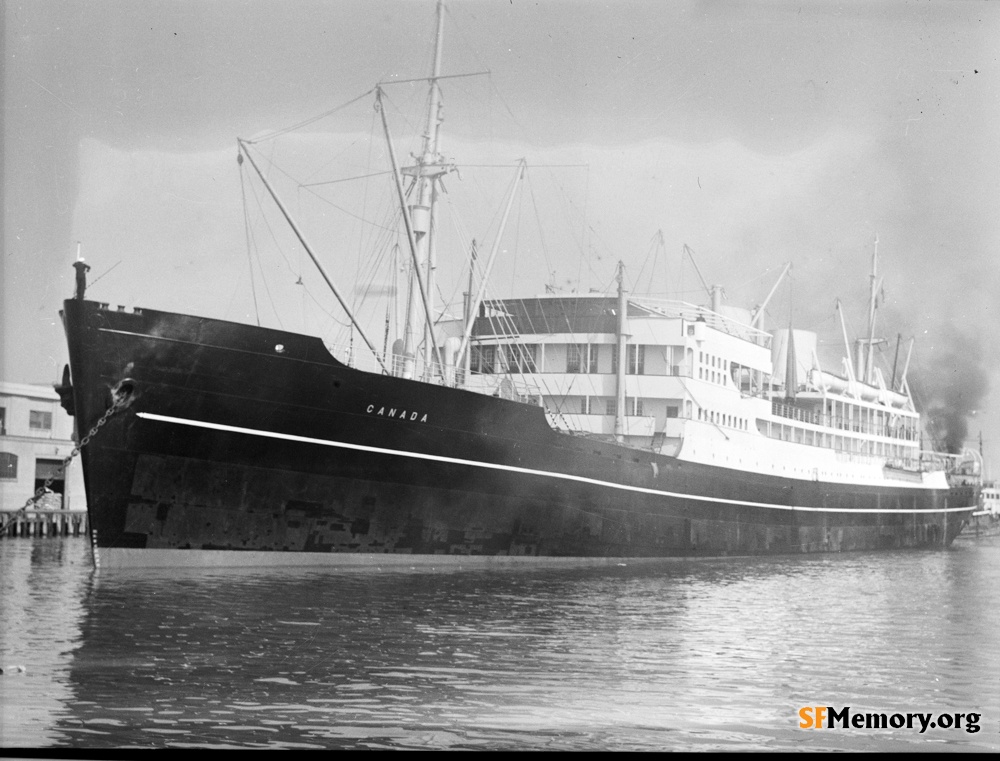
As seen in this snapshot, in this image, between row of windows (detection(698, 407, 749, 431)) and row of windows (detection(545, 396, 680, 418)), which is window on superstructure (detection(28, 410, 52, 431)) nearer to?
row of windows (detection(545, 396, 680, 418))

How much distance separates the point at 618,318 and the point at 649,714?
69.3 feet

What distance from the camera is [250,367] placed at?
20.3 m

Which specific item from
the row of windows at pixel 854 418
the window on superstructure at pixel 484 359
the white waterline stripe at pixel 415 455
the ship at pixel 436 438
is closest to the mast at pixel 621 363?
the ship at pixel 436 438

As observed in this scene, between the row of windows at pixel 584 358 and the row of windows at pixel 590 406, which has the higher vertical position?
the row of windows at pixel 584 358

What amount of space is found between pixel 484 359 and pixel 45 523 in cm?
1607

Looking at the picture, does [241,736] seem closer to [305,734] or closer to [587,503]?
[305,734]

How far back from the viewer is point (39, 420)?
130 ft

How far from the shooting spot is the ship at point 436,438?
65.0 feet

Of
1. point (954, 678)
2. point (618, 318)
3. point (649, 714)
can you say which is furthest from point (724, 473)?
point (649, 714)

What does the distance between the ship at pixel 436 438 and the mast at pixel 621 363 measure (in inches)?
2.3

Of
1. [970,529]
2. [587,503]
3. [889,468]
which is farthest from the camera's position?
[970,529]
